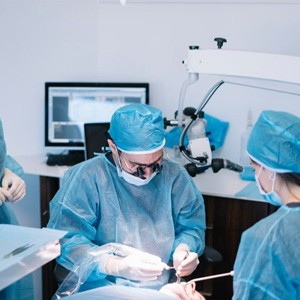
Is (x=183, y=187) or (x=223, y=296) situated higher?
(x=183, y=187)

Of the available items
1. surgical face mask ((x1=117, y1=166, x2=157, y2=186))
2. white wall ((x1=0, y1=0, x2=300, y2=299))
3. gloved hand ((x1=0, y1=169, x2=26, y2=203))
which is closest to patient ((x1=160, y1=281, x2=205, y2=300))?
surgical face mask ((x1=117, y1=166, x2=157, y2=186))

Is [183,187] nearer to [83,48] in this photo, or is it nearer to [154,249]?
[154,249]

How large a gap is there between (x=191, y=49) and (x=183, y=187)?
52 centimetres

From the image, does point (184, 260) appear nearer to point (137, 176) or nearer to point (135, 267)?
point (135, 267)

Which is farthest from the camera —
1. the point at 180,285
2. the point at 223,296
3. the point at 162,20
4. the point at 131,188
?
the point at 162,20

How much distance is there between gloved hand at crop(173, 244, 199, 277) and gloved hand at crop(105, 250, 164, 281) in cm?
7

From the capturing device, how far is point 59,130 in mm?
2816

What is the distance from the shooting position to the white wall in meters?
2.60

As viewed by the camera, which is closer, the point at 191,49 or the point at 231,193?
the point at 191,49

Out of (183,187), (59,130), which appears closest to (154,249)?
(183,187)

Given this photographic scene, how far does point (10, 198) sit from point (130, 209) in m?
0.45

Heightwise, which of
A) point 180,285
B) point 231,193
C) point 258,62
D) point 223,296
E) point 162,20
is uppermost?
point 162,20

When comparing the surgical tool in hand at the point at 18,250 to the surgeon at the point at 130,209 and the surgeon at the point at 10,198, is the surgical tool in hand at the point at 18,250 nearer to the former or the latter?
the surgeon at the point at 130,209

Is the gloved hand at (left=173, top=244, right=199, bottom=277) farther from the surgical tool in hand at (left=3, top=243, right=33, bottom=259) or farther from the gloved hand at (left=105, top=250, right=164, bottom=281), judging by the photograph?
the surgical tool in hand at (left=3, top=243, right=33, bottom=259)
